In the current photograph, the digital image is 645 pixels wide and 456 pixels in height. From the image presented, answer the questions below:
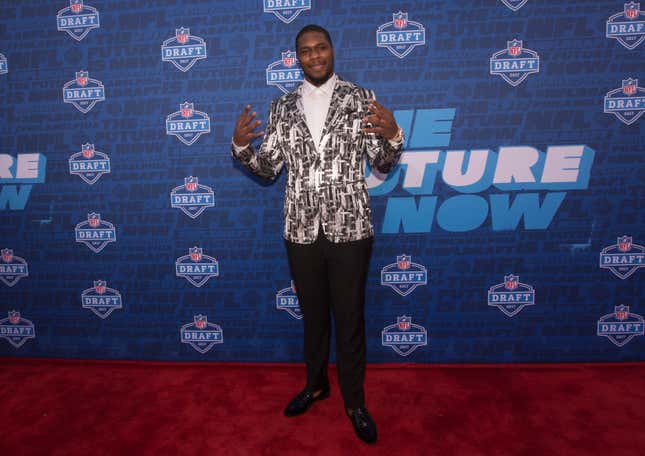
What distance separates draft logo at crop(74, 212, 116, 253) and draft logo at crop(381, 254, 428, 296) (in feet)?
6.29

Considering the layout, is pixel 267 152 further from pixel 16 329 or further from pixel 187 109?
pixel 16 329

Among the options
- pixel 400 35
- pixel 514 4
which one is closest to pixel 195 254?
pixel 400 35

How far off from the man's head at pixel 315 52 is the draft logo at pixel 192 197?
44.6 inches

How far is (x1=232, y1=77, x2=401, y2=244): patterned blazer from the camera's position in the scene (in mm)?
2014

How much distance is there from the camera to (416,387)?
2.54 m

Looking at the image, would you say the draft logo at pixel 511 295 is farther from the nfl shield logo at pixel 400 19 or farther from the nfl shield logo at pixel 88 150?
the nfl shield logo at pixel 88 150

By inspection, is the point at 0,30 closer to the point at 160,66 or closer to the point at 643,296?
the point at 160,66

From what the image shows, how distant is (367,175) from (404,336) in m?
1.10

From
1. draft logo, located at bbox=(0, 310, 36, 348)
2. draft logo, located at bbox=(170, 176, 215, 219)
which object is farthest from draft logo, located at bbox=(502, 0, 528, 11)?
draft logo, located at bbox=(0, 310, 36, 348)

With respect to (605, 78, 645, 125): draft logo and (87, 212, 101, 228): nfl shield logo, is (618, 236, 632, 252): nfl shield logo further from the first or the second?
(87, 212, 101, 228): nfl shield logo

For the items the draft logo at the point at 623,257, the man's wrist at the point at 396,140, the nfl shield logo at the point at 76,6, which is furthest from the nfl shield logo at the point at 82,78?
the draft logo at the point at 623,257

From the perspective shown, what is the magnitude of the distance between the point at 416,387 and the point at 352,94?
177 cm

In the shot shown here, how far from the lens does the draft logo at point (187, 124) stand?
8.87ft

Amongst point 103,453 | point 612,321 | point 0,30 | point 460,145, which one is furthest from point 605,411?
point 0,30
